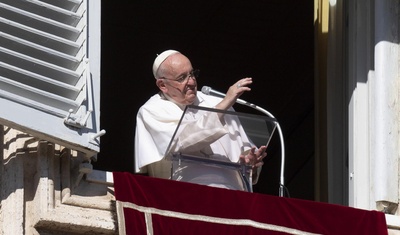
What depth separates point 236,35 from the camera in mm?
14438

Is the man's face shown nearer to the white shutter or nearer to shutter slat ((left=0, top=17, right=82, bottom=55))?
the white shutter

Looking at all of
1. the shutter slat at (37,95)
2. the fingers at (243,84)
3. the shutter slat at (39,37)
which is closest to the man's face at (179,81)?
the fingers at (243,84)

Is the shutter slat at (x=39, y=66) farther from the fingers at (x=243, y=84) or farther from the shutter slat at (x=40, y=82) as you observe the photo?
the fingers at (x=243, y=84)

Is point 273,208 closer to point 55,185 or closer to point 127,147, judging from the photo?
point 55,185

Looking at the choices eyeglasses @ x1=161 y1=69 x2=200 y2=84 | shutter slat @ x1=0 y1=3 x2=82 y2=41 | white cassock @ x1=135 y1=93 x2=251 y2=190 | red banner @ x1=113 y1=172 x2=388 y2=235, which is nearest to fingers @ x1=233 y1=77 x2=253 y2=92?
white cassock @ x1=135 y1=93 x2=251 y2=190

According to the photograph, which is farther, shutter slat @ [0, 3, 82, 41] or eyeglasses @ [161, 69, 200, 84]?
eyeglasses @ [161, 69, 200, 84]

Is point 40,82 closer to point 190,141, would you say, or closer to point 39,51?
point 39,51

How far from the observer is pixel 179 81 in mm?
9641

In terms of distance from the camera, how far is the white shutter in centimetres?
894

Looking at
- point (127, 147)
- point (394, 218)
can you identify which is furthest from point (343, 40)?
point (127, 147)

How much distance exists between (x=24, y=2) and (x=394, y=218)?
1912 mm

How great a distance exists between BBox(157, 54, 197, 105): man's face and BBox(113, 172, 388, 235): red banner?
2.15ft

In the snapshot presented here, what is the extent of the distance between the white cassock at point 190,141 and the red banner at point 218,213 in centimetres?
19

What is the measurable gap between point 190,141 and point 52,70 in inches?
25.9
